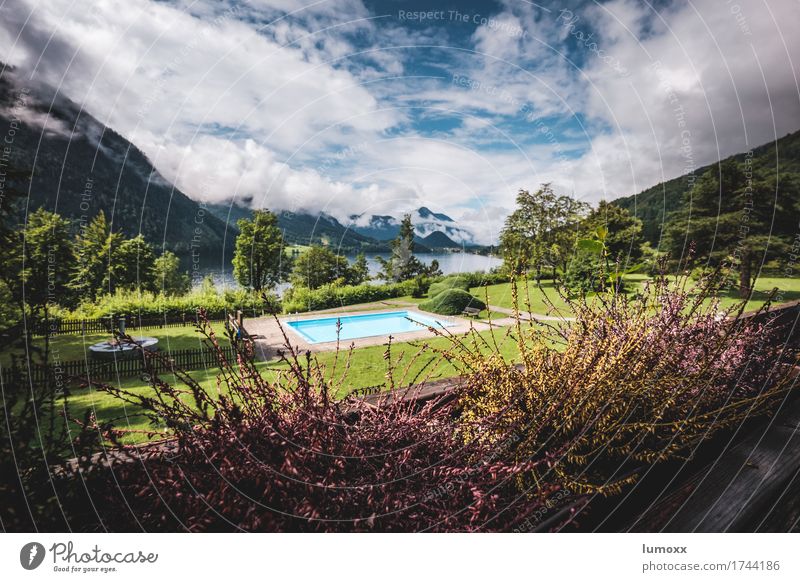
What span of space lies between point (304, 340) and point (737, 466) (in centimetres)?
1301

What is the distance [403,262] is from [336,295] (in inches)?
397

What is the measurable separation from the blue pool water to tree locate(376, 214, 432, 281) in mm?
11404

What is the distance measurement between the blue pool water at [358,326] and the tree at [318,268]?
960cm

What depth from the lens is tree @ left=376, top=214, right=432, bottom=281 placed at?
30.2 m

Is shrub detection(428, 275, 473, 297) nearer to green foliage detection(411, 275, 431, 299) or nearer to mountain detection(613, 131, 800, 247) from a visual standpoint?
green foliage detection(411, 275, 431, 299)

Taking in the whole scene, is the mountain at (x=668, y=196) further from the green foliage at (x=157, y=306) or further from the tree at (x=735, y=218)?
the green foliage at (x=157, y=306)

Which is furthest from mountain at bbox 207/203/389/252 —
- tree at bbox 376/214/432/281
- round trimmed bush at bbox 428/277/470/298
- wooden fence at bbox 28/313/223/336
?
tree at bbox 376/214/432/281

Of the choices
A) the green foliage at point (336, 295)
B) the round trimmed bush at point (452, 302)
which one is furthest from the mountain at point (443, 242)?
the green foliage at point (336, 295)

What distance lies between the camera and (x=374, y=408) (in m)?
1.45

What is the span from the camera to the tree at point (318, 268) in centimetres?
2853

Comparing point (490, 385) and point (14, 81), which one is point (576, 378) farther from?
point (14, 81)

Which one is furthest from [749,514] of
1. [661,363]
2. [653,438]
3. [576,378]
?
[576,378]

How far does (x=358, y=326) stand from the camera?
1712 centimetres

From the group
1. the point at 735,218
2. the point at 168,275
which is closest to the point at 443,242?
the point at 735,218
